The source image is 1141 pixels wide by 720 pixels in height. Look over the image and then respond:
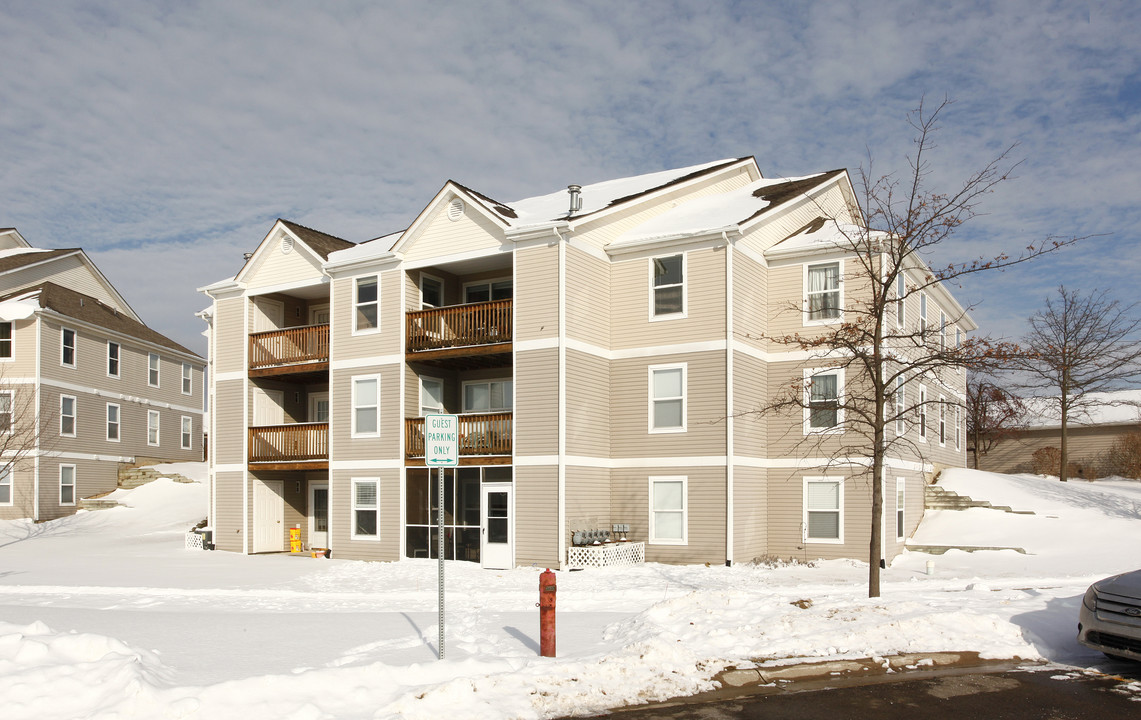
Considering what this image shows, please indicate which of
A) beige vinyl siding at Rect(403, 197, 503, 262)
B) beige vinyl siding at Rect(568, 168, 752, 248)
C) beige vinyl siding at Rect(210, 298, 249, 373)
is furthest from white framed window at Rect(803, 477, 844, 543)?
beige vinyl siding at Rect(210, 298, 249, 373)

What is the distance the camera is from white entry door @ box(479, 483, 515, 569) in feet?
75.4

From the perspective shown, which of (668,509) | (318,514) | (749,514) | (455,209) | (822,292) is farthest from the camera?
A: (318,514)

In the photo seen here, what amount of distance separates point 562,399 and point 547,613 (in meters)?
11.7

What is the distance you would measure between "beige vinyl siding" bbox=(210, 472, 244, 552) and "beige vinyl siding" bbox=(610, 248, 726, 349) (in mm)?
12965

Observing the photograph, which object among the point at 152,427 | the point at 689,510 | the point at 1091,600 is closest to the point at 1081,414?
the point at 689,510

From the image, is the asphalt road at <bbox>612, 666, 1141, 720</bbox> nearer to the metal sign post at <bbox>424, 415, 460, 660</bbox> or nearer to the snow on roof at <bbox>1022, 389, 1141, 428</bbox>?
the metal sign post at <bbox>424, 415, 460, 660</bbox>

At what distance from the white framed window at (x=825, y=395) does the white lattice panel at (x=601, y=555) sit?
18.3ft

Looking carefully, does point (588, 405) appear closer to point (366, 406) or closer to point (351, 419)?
point (366, 406)

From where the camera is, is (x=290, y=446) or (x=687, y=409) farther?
(x=290, y=446)

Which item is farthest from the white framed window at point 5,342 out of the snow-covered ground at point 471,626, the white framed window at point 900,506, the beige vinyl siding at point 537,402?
the white framed window at point 900,506

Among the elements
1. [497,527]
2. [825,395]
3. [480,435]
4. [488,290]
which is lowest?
[497,527]

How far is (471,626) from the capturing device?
1340 centimetres

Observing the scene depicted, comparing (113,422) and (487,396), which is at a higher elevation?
(487,396)

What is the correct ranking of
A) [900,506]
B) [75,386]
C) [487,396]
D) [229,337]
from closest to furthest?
[900,506] → [487,396] → [229,337] → [75,386]
